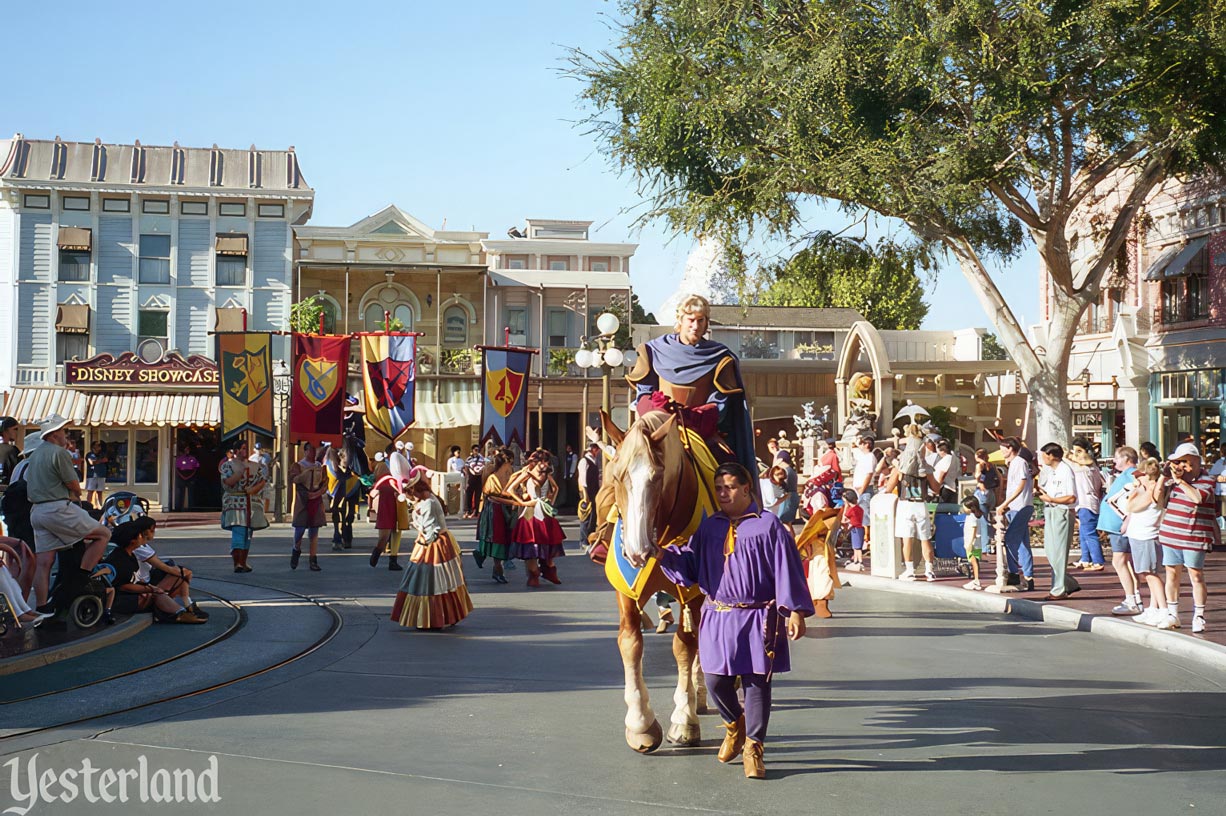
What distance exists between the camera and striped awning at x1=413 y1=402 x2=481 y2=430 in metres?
35.8

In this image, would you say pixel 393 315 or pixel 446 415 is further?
pixel 393 315

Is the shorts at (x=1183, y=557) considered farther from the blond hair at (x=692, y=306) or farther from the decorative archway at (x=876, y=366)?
the decorative archway at (x=876, y=366)

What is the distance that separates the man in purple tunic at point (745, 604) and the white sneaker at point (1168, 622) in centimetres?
633

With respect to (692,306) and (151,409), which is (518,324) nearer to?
(151,409)

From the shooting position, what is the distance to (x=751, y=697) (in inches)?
237

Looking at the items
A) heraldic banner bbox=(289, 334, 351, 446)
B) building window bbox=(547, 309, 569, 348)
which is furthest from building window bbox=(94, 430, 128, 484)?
building window bbox=(547, 309, 569, 348)

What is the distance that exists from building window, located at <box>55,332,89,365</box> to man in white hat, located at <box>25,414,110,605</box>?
3006 centimetres

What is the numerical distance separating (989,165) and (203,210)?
2841cm

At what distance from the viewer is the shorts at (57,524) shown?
10508 millimetres

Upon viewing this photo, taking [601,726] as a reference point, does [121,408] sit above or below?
above

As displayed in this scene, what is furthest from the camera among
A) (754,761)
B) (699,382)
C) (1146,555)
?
(1146,555)

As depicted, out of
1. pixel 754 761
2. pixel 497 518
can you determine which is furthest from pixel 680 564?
pixel 497 518

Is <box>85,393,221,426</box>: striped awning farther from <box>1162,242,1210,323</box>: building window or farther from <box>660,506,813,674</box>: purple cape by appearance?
<box>660,506,813,674</box>: purple cape

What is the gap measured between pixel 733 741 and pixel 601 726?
1.19 meters
